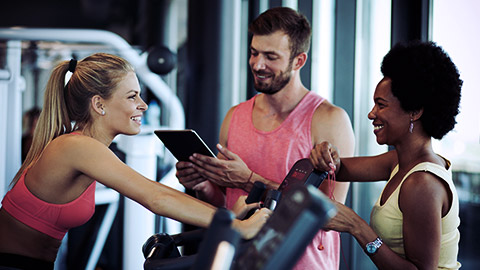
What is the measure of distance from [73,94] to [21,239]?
1.79 feet

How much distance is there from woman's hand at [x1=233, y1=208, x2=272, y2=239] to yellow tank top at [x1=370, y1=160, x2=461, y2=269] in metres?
0.39

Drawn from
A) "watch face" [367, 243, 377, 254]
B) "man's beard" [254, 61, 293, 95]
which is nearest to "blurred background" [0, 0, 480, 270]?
"man's beard" [254, 61, 293, 95]

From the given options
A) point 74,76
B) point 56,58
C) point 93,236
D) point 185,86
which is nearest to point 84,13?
point 56,58

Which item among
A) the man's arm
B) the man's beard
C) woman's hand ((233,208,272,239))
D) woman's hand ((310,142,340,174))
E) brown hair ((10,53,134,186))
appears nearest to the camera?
woman's hand ((233,208,272,239))

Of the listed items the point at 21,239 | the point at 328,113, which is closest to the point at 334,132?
the point at 328,113

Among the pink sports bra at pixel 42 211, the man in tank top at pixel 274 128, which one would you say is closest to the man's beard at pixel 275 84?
the man in tank top at pixel 274 128

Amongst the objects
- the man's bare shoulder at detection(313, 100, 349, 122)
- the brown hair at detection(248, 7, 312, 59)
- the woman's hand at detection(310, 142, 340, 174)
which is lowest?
the woman's hand at detection(310, 142, 340, 174)

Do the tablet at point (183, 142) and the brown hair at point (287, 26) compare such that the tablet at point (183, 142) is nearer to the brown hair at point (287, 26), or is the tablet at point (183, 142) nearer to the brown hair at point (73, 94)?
the brown hair at point (73, 94)

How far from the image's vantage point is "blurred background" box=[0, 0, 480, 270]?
81.7 inches

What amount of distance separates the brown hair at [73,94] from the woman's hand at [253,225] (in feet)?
2.57

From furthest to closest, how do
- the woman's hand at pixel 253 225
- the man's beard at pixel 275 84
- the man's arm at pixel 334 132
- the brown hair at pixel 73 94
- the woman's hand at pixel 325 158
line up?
the man's beard at pixel 275 84, the man's arm at pixel 334 132, the brown hair at pixel 73 94, the woman's hand at pixel 325 158, the woman's hand at pixel 253 225

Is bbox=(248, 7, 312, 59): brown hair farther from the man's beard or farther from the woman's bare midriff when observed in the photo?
the woman's bare midriff

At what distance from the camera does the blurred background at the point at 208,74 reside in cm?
208

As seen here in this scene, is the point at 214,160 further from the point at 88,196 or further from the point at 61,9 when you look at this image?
the point at 61,9
